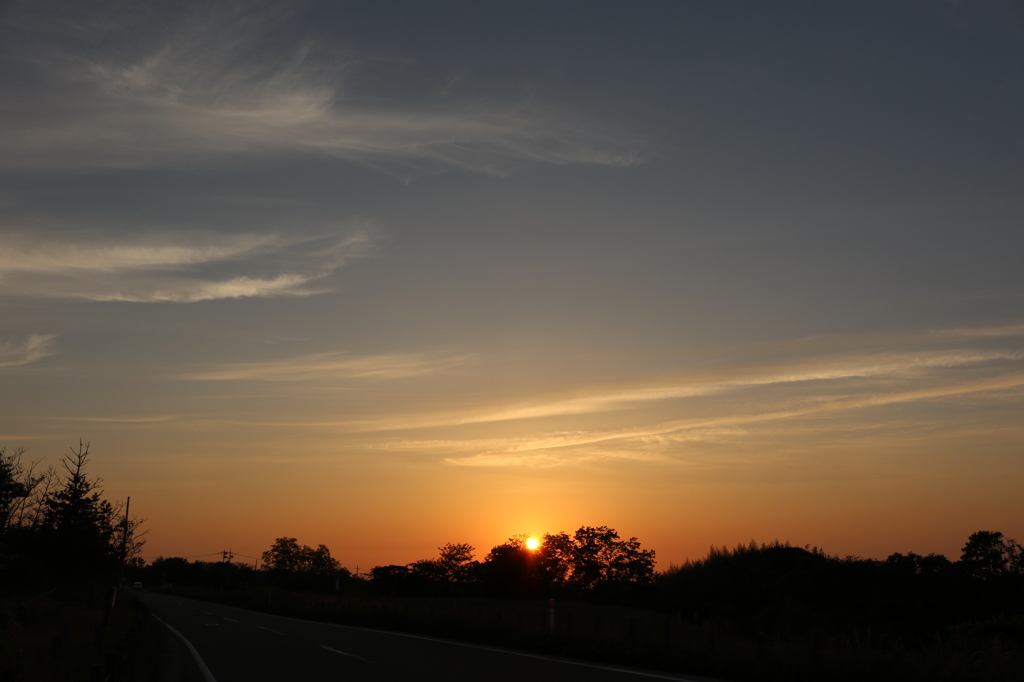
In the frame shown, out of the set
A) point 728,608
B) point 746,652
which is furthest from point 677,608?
point 746,652

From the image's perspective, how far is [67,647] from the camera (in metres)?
21.1

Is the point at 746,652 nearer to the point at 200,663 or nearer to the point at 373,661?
the point at 373,661

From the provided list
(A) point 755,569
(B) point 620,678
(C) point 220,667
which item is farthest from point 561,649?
(A) point 755,569

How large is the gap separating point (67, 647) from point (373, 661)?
9941mm

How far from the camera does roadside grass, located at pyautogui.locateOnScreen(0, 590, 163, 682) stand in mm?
11617

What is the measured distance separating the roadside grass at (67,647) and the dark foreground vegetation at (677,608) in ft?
0.34

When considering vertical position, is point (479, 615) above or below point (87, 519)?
below

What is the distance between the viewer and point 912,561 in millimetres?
52000

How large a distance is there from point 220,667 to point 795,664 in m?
12.9

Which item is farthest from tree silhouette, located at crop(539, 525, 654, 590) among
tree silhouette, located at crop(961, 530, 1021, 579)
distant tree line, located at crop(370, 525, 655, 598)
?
tree silhouette, located at crop(961, 530, 1021, 579)

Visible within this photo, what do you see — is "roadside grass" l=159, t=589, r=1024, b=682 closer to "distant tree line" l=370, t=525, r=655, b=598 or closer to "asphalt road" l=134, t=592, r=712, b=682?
"asphalt road" l=134, t=592, r=712, b=682

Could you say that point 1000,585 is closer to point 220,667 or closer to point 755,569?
point 755,569

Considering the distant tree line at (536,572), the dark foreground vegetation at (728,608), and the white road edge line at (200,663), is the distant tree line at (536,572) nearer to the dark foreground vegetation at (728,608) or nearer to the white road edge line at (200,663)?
the dark foreground vegetation at (728,608)

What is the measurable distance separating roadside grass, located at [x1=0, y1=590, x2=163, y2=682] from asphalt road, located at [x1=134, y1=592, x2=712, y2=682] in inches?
59.3
